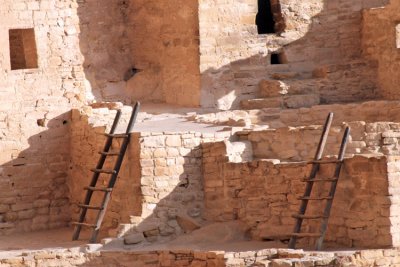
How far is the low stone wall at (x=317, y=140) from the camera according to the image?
2553 cm

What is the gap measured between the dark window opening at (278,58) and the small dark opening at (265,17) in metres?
0.64

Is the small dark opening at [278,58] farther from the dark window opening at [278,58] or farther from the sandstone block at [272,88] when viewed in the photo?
the sandstone block at [272,88]

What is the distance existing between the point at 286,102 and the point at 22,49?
4446mm

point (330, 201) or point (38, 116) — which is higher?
point (38, 116)

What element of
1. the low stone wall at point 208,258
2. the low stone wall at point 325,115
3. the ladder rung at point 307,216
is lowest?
the low stone wall at point 208,258

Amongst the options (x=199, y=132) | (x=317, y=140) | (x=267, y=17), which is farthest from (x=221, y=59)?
(x=317, y=140)

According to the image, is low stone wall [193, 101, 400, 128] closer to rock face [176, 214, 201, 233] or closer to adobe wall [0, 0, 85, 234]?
rock face [176, 214, 201, 233]

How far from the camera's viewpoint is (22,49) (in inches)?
1162

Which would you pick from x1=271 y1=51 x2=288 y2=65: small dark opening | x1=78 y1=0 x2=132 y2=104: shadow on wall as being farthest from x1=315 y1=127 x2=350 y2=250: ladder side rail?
x1=78 y1=0 x2=132 y2=104: shadow on wall

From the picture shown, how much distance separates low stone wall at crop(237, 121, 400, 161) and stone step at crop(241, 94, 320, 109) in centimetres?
253

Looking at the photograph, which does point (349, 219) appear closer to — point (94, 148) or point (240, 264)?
point (240, 264)

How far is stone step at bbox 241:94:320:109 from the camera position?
28.8 meters

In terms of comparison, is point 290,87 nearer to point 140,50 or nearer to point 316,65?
point 316,65

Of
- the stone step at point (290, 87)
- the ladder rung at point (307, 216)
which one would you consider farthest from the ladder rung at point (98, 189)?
the stone step at point (290, 87)
